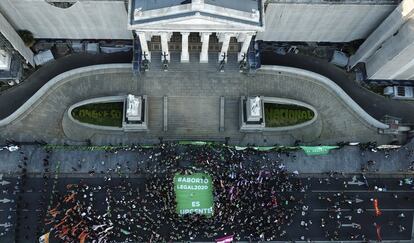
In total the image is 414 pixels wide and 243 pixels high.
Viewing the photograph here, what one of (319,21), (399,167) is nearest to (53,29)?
(319,21)

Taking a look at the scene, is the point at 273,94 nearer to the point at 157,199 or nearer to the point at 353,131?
the point at 353,131

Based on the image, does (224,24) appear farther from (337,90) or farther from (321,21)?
(337,90)

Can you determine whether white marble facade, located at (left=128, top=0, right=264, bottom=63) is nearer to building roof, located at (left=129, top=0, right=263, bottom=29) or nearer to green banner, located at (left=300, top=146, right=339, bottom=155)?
building roof, located at (left=129, top=0, right=263, bottom=29)

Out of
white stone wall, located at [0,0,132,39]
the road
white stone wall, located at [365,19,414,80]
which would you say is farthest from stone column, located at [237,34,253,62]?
the road

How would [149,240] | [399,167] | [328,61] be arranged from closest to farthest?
[149,240] < [399,167] < [328,61]

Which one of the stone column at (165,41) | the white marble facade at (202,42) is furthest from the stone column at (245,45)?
the stone column at (165,41)
